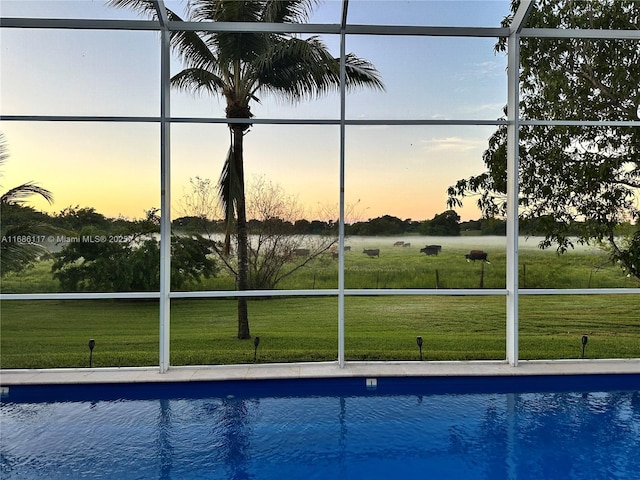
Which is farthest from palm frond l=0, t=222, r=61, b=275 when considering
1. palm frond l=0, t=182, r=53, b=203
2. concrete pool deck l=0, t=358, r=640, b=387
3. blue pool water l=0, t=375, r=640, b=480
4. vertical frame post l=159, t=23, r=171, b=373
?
vertical frame post l=159, t=23, r=171, b=373

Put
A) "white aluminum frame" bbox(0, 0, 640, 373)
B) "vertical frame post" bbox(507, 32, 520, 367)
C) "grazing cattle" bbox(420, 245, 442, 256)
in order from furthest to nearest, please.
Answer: "grazing cattle" bbox(420, 245, 442, 256)
"vertical frame post" bbox(507, 32, 520, 367)
"white aluminum frame" bbox(0, 0, 640, 373)

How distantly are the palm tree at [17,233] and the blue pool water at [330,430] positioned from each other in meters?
2.44

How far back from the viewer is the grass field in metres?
8.02

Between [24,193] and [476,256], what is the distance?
25.6 ft

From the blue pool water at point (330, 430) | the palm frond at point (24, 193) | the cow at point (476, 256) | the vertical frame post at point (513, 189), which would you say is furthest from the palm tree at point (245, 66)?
the cow at point (476, 256)

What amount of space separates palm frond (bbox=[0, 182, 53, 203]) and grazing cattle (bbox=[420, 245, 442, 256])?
6571mm

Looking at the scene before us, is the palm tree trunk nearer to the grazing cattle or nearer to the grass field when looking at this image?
the grass field

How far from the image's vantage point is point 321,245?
8070 mm

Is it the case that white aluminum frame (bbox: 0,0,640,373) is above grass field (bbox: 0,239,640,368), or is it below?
above

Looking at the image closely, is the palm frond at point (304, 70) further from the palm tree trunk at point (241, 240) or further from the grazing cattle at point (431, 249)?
the grazing cattle at point (431, 249)

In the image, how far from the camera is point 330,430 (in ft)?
13.2

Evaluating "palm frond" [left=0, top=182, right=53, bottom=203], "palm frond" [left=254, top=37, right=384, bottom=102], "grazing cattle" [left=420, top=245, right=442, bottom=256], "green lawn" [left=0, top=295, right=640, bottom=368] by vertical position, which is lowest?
"green lawn" [left=0, top=295, right=640, bottom=368]

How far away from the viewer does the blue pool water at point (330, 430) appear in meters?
3.38

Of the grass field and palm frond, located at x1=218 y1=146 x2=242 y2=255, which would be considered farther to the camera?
the grass field
